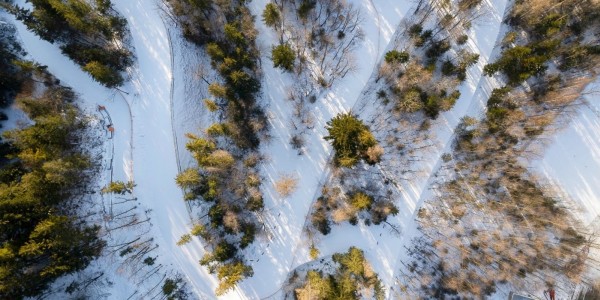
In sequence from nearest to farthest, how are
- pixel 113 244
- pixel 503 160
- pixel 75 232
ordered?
pixel 75 232 < pixel 113 244 < pixel 503 160

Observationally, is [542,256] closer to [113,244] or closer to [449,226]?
→ [449,226]

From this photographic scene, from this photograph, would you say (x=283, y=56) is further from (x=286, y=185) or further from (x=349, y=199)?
(x=349, y=199)

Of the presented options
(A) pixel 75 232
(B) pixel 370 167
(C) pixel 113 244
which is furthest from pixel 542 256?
(A) pixel 75 232

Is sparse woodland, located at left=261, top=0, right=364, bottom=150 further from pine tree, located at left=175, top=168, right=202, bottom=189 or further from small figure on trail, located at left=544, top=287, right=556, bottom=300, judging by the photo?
small figure on trail, located at left=544, top=287, right=556, bottom=300

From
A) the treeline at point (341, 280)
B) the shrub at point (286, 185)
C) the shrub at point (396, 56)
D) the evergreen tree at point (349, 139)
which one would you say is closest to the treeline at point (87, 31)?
the shrub at point (286, 185)

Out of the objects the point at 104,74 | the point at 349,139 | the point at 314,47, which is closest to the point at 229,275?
the point at 349,139
